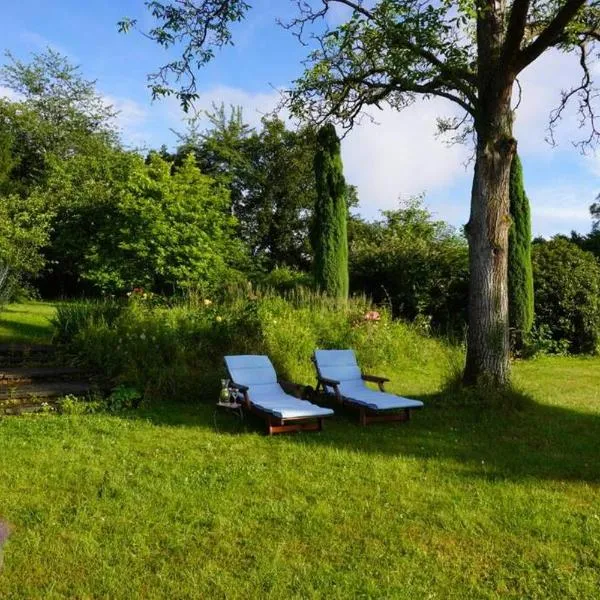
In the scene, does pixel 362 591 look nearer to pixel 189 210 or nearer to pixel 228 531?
pixel 228 531

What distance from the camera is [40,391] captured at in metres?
7.16

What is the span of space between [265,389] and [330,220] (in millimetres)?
7844

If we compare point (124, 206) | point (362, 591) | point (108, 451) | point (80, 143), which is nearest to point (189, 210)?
point (124, 206)

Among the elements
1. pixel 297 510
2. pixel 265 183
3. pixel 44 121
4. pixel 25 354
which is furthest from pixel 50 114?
pixel 297 510

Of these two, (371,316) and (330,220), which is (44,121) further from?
(371,316)

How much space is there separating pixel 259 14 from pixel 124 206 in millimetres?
7869

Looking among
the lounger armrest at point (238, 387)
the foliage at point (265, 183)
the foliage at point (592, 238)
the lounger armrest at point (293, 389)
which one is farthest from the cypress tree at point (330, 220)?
the foliage at point (265, 183)

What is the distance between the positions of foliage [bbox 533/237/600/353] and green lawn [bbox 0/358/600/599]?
7052mm

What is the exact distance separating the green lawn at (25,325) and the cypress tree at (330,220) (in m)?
6.21

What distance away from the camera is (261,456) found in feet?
17.2

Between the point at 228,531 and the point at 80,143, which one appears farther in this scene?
the point at 80,143

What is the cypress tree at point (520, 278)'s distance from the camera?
485 inches

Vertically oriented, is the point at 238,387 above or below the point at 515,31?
below

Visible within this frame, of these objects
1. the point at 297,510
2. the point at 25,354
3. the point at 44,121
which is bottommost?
the point at 297,510
